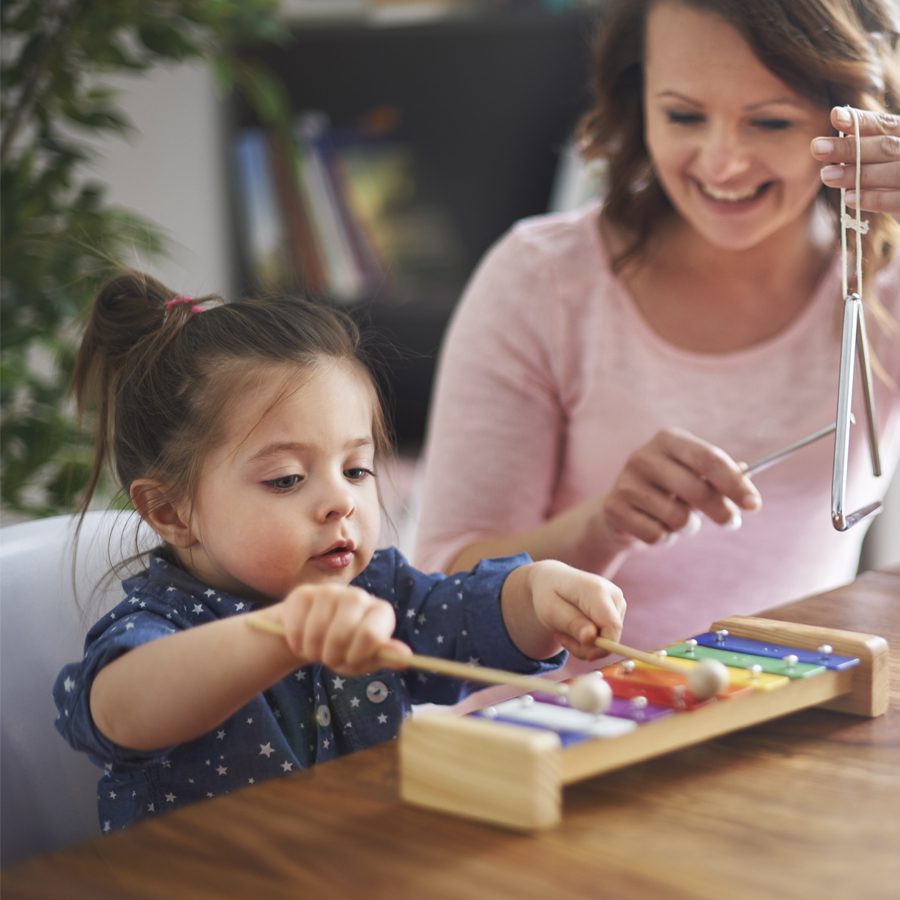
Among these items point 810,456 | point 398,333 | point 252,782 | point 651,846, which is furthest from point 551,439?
point 398,333

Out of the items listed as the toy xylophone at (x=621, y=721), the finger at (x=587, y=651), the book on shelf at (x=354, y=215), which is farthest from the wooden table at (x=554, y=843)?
the book on shelf at (x=354, y=215)

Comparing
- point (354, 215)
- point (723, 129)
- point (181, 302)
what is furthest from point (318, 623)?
point (354, 215)

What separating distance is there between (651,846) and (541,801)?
55 millimetres

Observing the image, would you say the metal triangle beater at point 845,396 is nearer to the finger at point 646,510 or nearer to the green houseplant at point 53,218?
the finger at point 646,510

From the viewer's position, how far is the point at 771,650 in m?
0.89

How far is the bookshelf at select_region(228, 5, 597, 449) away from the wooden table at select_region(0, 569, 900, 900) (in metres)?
2.10

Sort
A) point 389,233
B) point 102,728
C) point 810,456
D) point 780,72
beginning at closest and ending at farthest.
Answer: point 102,728 → point 780,72 → point 810,456 → point 389,233

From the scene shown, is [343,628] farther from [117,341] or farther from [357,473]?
[117,341]

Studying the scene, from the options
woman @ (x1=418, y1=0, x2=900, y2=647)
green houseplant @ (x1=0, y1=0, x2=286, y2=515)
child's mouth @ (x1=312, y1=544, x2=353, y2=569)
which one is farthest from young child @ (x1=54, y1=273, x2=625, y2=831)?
green houseplant @ (x1=0, y1=0, x2=286, y2=515)

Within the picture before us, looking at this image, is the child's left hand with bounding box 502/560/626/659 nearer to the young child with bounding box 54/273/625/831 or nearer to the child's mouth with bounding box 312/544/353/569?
the young child with bounding box 54/273/625/831

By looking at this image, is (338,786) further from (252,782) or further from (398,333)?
(398,333)

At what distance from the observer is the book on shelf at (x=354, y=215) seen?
2.94 meters

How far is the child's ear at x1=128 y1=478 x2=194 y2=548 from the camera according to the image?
0.99 meters

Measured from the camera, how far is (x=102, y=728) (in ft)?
2.69
